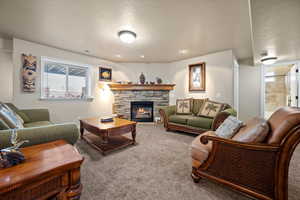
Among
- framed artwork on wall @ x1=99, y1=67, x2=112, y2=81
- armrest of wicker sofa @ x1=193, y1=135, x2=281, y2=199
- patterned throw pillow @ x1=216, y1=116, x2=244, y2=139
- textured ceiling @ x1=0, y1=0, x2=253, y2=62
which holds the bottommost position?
armrest of wicker sofa @ x1=193, y1=135, x2=281, y2=199

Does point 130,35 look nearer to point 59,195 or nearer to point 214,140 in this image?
point 214,140

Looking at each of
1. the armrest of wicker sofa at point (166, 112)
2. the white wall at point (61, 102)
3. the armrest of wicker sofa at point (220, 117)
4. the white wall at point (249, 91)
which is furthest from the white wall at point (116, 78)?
the white wall at point (249, 91)

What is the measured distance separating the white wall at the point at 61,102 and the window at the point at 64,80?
0.16 m

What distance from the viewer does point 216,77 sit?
3.72 m

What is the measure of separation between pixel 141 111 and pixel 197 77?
7.84 ft

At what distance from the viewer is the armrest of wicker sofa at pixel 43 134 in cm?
108

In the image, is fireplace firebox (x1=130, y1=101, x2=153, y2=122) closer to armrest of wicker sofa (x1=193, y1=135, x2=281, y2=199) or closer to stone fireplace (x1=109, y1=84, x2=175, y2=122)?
stone fireplace (x1=109, y1=84, x2=175, y2=122)

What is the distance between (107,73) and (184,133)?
3.43 metres

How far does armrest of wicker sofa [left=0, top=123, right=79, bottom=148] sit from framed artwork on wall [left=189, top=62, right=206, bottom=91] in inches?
147

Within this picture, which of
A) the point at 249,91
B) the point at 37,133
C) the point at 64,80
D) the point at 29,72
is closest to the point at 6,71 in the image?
the point at 29,72

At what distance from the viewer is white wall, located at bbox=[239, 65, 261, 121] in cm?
422

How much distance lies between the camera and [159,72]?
16.1 ft

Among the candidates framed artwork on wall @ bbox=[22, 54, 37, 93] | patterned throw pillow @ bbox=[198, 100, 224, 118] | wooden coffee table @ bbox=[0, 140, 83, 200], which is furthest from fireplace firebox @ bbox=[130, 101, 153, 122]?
wooden coffee table @ bbox=[0, 140, 83, 200]

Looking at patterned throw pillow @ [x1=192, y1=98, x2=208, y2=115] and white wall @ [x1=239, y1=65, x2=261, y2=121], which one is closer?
patterned throw pillow @ [x1=192, y1=98, x2=208, y2=115]
